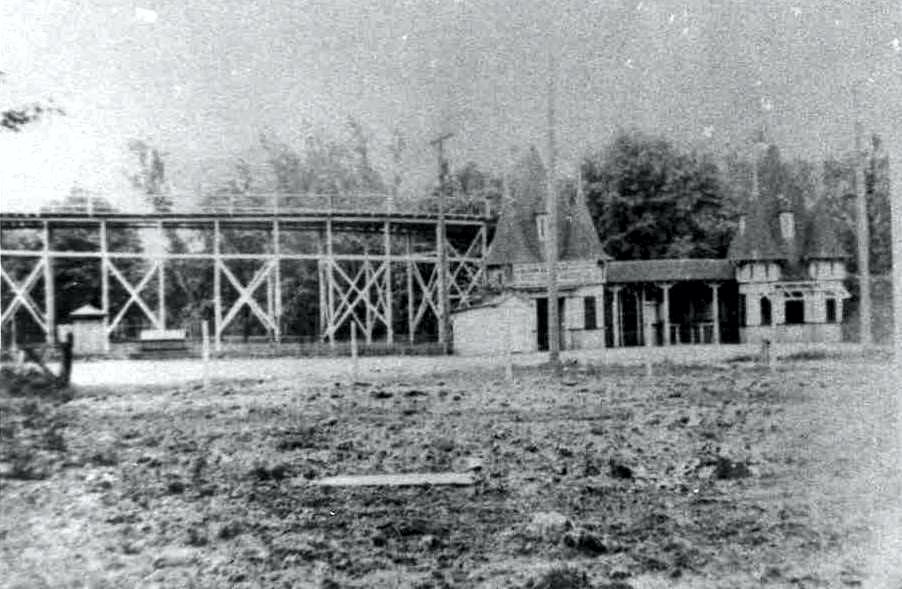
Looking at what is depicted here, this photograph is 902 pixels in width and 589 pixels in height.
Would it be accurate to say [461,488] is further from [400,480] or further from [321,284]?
[321,284]

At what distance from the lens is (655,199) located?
2.38 metres

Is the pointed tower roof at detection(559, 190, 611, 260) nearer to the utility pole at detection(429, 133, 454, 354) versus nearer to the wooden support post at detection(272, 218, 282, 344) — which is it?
the utility pole at detection(429, 133, 454, 354)

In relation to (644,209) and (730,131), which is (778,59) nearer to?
(730,131)

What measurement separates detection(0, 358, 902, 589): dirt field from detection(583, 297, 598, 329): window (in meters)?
0.19

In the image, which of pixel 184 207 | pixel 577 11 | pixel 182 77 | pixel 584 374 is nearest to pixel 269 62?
pixel 182 77

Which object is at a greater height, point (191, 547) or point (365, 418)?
point (365, 418)

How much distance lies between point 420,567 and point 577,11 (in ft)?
5.91

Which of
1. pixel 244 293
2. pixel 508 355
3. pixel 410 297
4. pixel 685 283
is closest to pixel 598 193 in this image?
pixel 685 283

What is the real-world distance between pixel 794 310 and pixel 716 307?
0.27 meters

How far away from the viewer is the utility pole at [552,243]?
233 cm

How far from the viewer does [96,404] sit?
2.13 m

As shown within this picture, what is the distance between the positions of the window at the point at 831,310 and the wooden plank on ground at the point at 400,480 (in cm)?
134

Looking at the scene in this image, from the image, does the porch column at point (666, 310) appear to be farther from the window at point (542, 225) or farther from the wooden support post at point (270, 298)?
the wooden support post at point (270, 298)

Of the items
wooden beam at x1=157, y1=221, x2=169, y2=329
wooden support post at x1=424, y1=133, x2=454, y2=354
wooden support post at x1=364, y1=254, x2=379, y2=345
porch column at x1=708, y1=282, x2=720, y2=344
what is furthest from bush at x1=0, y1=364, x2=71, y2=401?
porch column at x1=708, y1=282, x2=720, y2=344
